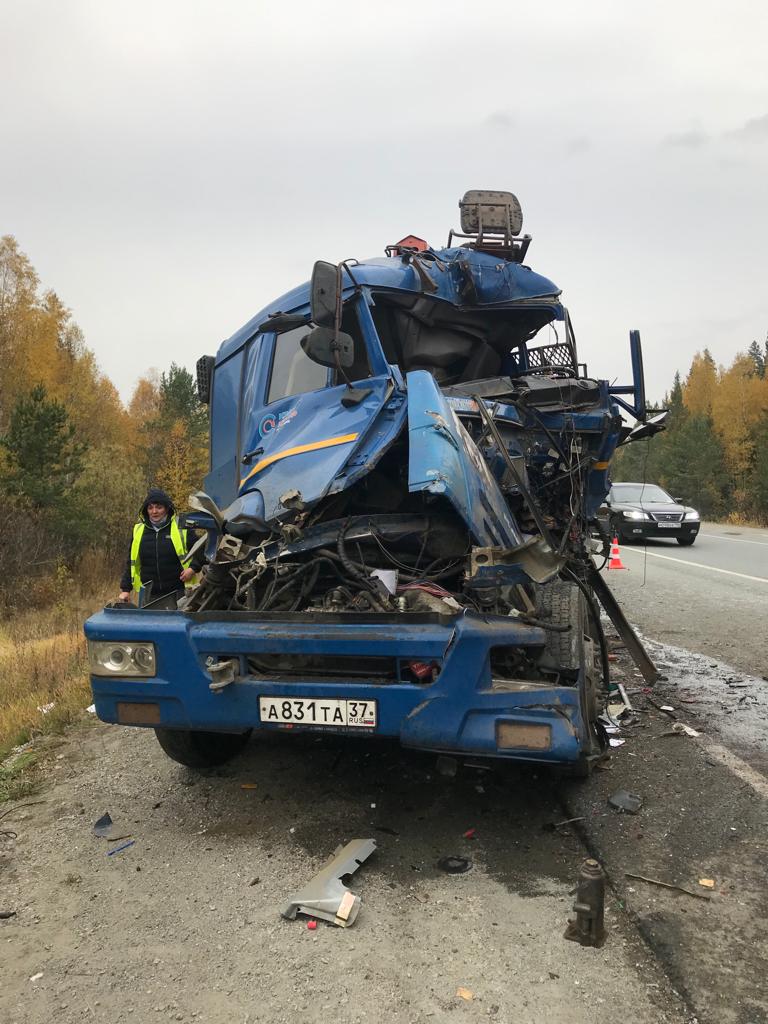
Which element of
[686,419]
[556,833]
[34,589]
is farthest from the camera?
[686,419]

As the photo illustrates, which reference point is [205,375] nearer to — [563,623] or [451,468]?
[451,468]

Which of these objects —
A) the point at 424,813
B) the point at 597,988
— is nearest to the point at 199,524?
the point at 424,813

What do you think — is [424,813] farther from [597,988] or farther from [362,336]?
[362,336]

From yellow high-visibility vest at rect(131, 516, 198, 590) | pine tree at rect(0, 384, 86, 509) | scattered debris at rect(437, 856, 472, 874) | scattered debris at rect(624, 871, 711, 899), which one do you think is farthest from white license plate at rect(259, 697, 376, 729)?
pine tree at rect(0, 384, 86, 509)

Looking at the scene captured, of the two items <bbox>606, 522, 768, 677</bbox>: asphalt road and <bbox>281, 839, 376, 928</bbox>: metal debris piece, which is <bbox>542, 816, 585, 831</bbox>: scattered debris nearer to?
<bbox>281, 839, 376, 928</bbox>: metal debris piece

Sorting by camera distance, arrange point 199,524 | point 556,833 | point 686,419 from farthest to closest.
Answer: point 686,419 < point 199,524 < point 556,833

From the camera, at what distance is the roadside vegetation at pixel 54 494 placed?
6.54m

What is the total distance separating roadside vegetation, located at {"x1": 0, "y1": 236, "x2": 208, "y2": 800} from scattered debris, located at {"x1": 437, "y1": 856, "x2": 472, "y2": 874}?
233cm

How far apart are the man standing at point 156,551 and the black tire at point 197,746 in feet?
4.89

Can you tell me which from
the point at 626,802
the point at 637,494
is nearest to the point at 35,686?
the point at 626,802

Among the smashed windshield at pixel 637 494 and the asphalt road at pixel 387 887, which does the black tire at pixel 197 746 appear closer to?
the asphalt road at pixel 387 887

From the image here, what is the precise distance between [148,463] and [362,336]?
2844 cm

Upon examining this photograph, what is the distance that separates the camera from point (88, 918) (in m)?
2.66

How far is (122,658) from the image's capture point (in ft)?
10.5
